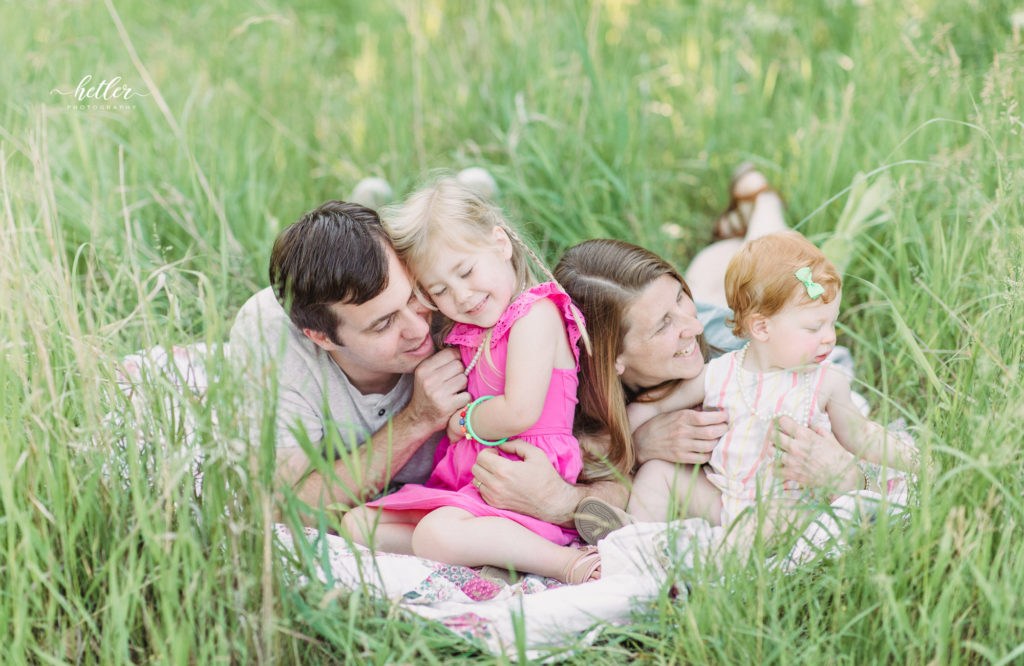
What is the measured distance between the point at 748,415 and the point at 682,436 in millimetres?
203

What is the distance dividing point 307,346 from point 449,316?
0.46m

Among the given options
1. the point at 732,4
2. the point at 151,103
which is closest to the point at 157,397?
the point at 151,103

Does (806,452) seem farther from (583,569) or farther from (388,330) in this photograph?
(388,330)

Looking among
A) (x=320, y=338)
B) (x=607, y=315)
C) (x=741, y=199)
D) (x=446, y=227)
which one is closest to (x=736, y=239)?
(x=741, y=199)

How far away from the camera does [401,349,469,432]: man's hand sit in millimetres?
2768

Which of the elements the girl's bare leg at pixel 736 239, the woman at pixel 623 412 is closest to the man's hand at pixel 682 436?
the woman at pixel 623 412

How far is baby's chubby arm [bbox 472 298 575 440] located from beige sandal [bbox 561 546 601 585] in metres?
0.40

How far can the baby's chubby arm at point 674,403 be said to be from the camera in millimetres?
2945

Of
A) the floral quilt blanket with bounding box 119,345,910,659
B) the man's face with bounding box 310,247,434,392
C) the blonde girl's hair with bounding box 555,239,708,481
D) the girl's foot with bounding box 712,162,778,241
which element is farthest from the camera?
the girl's foot with bounding box 712,162,778,241

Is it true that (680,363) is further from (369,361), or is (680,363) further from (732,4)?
(732,4)

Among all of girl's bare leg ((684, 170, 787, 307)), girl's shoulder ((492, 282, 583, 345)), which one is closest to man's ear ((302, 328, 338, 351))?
girl's shoulder ((492, 282, 583, 345))

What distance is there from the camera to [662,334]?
9.15ft

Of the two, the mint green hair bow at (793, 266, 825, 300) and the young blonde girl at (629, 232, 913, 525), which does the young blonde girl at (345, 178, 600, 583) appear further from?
the mint green hair bow at (793, 266, 825, 300)

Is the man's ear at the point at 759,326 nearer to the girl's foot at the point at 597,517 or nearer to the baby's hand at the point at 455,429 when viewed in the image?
the girl's foot at the point at 597,517
